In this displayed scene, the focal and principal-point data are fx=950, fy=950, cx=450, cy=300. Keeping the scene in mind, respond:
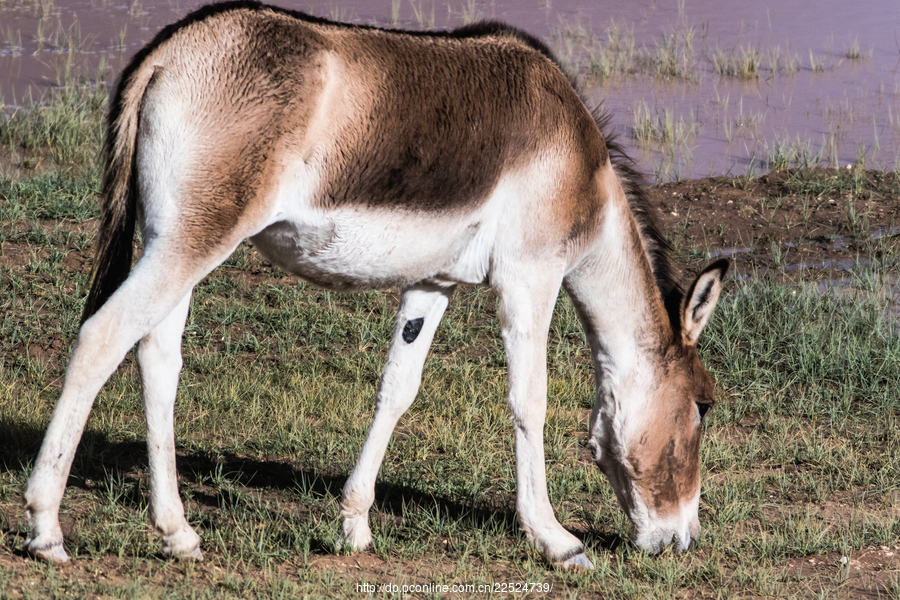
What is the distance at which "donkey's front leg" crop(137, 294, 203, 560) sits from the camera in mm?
3438

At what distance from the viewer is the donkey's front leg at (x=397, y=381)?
3859 millimetres

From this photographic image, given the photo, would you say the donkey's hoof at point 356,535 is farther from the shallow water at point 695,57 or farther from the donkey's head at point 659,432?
the shallow water at point 695,57

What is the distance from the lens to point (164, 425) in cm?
351

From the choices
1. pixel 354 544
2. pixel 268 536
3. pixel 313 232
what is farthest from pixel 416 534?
pixel 313 232

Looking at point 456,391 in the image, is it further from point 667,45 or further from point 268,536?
point 667,45

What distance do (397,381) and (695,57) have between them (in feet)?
45.1

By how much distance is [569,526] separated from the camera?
4.22 m

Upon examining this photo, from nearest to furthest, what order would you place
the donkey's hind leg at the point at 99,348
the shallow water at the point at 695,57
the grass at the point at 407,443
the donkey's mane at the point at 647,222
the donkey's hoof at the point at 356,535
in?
1. the donkey's hind leg at the point at 99,348
2. the grass at the point at 407,443
3. the donkey's hoof at the point at 356,535
4. the donkey's mane at the point at 647,222
5. the shallow water at the point at 695,57

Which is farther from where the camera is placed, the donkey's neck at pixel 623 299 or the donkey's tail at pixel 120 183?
the donkey's neck at pixel 623 299

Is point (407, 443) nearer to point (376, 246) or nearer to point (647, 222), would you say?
point (647, 222)

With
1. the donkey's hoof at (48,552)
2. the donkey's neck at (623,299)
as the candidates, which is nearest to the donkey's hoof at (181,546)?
the donkey's hoof at (48,552)

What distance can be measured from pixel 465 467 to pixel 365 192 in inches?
77.9

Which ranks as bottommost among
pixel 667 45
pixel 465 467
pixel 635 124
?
pixel 465 467

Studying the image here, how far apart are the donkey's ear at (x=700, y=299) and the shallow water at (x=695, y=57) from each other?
21.0ft
